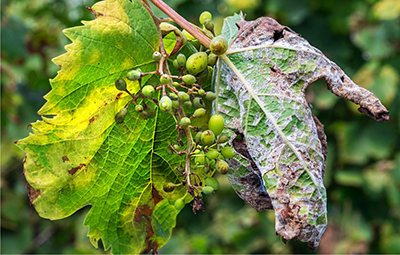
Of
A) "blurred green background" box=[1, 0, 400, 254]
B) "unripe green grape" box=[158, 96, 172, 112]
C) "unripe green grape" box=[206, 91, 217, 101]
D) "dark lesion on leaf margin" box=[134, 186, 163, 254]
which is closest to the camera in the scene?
"unripe green grape" box=[158, 96, 172, 112]

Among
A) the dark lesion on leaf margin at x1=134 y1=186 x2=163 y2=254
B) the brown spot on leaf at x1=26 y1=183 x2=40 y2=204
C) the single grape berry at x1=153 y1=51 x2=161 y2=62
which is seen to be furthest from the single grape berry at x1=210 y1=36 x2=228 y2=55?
the brown spot on leaf at x1=26 y1=183 x2=40 y2=204

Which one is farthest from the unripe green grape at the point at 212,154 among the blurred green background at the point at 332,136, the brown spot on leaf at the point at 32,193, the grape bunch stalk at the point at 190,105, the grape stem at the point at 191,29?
the blurred green background at the point at 332,136

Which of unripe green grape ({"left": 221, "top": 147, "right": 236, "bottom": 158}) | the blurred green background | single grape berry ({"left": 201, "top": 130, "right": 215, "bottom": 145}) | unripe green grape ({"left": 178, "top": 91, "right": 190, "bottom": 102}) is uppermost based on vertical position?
unripe green grape ({"left": 178, "top": 91, "right": 190, "bottom": 102})

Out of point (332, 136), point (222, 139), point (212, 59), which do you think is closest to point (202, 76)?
point (212, 59)

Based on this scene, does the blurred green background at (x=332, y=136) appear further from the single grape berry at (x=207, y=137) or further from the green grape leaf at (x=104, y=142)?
the single grape berry at (x=207, y=137)

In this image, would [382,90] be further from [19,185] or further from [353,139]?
[19,185]

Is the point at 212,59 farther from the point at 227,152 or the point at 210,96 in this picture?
the point at 227,152

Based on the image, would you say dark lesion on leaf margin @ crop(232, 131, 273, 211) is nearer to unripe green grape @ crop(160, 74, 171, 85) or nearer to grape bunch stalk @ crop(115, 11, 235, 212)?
grape bunch stalk @ crop(115, 11, 235, 212)
